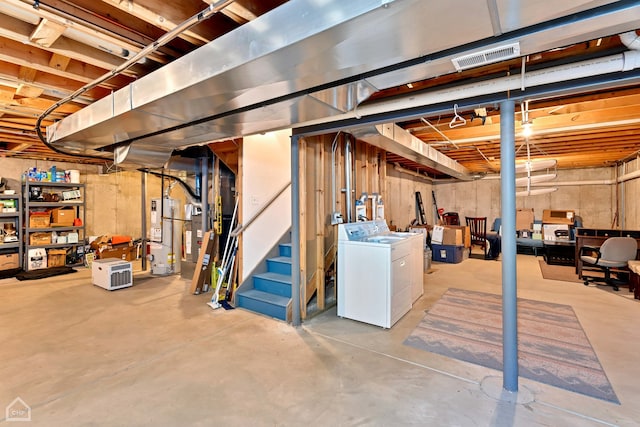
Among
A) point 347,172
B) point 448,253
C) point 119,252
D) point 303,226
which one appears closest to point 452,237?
point 448,253

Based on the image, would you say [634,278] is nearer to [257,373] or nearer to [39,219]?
[257,373]

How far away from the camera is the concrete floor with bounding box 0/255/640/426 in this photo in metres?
1.92

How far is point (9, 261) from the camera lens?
5891 mm

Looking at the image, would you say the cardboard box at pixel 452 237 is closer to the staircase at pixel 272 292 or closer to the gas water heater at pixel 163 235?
the staircase at pixel 272 292

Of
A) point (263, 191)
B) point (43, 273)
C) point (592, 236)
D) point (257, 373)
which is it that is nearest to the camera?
point (257, 373)

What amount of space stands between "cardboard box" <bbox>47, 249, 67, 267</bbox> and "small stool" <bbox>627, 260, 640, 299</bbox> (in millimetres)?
10235

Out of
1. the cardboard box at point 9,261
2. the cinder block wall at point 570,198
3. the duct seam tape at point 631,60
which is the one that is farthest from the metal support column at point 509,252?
the cardboard box at point 9,261

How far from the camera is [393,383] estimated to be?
2.26 meters

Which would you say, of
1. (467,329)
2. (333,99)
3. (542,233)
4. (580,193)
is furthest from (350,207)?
(580,193)

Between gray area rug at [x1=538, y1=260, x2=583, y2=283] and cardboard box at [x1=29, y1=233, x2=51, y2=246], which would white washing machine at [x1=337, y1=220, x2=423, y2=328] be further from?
cardboard box at [x1=29, y1=233, x2=51, y2=246]

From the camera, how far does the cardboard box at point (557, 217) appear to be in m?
7.94

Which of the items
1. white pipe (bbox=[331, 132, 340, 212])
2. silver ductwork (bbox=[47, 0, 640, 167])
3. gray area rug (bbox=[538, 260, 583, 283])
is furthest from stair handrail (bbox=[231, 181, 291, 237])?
gray area rug (bbox=[538, 260, 583, 283])

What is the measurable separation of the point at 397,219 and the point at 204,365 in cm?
640

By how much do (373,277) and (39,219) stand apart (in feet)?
22.9
